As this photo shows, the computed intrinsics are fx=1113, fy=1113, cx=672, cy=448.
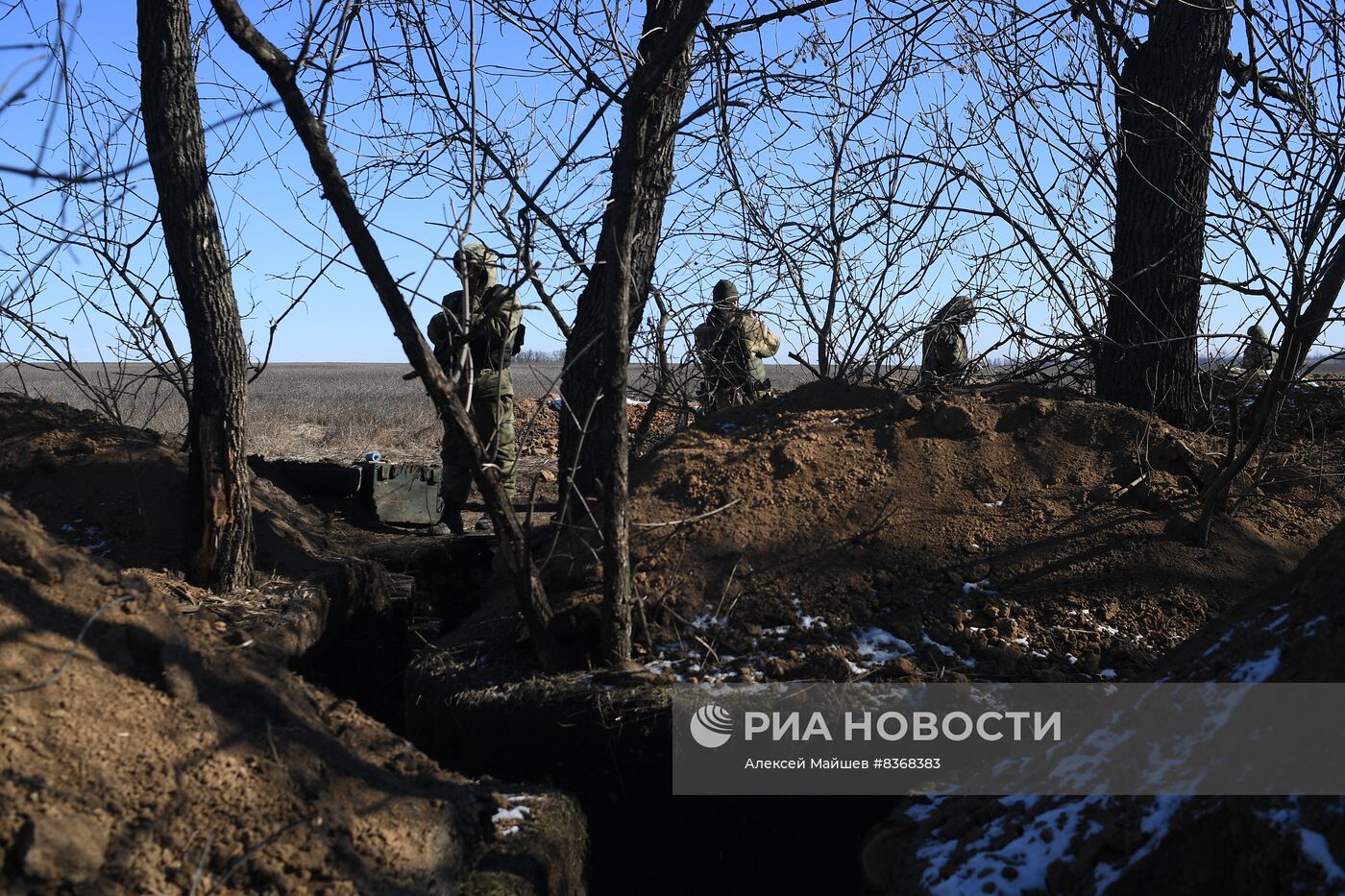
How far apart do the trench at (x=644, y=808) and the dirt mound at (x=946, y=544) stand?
42 cm

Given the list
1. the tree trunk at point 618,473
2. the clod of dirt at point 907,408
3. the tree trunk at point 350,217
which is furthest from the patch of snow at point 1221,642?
the tree trunk at point 350,217

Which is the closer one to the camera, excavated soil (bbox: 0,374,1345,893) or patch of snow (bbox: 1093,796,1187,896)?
excavated soil (bbox: 0,374,1345,893)

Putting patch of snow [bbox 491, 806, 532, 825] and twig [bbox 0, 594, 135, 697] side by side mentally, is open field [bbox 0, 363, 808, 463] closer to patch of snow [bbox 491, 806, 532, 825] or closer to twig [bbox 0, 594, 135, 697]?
twig [bbox 0, 594, 135, 697]

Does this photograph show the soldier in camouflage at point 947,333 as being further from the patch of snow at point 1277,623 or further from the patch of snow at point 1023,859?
the patch of snow at point 1023,859

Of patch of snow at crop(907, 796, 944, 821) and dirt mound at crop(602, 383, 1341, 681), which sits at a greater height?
dirt mound at crop(602, 383, 1341, 681)

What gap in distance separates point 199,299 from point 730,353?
4.55 m

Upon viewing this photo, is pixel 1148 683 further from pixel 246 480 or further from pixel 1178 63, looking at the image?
pixel 246 480

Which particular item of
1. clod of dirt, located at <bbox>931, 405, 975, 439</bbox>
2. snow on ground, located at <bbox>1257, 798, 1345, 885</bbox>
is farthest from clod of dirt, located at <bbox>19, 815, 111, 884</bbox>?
clod of dirt, located at <bbox>931, 405, 975, 439</bbox>

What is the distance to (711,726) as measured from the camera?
394cm

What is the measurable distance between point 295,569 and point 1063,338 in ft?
13.9

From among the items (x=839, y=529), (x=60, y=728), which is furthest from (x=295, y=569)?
(x=60, y=728)

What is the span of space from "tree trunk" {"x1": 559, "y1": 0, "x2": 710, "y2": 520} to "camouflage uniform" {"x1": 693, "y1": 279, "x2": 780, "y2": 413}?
62 centimetres

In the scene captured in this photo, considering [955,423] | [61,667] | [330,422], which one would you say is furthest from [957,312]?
[330,422]

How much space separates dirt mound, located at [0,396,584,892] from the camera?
2.47m
